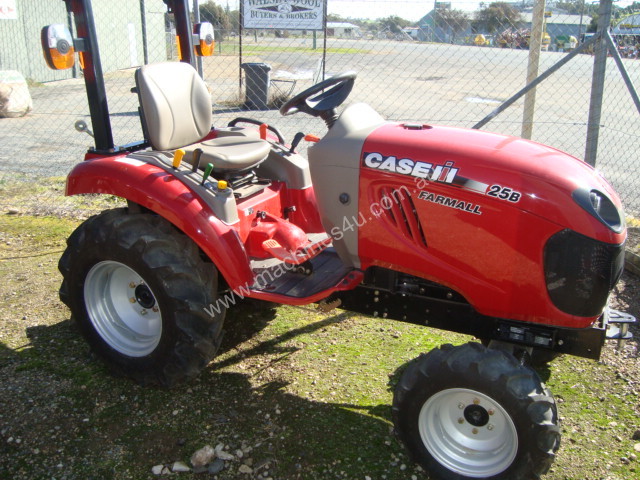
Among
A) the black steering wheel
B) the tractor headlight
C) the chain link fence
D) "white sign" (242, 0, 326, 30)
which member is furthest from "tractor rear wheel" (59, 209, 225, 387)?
"white sign" (242, 0, 326, 30)

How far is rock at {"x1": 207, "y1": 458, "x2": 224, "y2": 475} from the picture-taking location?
266cm

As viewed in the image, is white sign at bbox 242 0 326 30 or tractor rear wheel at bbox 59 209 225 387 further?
white sign at bbox 242 0 326 30

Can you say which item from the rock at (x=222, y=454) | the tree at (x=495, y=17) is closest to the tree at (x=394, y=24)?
the tree at (x=495, y=17)

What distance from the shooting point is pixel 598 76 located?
471cm

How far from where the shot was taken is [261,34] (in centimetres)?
1261

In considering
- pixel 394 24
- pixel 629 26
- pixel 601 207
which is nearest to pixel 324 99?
pixel 601 207

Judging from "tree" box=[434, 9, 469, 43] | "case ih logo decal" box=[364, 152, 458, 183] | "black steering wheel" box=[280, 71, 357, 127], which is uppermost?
"tree" box=[434, 9, 469, 43]

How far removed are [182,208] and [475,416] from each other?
5.31 ft

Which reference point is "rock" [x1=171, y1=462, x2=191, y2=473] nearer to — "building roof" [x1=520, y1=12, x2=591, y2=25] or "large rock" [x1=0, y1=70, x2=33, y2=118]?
"building roof" [x1=520, y1=12, x2=591, y2=25]

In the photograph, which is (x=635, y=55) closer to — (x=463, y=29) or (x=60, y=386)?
Result: (x=463, y=29)

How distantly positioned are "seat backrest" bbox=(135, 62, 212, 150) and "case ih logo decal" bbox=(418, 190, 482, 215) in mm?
1502

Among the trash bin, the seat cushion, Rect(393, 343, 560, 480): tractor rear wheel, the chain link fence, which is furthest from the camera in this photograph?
the trash bin

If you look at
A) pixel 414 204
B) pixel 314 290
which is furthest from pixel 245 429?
pixel 414 204

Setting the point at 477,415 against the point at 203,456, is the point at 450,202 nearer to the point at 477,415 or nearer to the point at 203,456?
the point at 477,415
